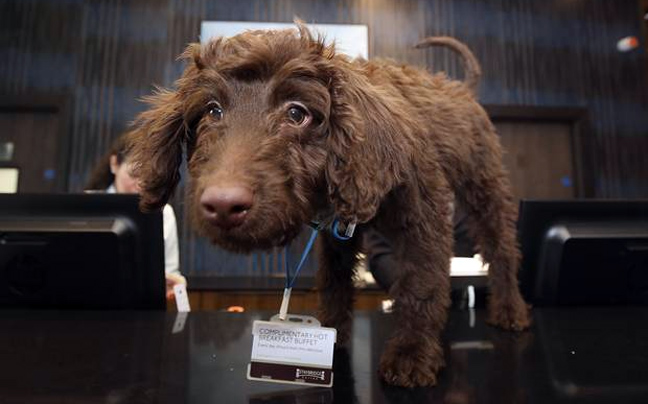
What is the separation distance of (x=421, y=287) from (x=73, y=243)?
962 mm

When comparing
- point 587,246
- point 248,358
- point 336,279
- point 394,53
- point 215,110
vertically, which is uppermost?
point 394,53

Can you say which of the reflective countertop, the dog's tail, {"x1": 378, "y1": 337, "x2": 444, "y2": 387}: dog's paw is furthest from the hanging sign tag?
the dog's tail

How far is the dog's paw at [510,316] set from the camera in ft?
4.42

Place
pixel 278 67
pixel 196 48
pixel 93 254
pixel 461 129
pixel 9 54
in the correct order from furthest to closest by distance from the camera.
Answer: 1. pixel 9 54
2. pixel 461 129
3. pixel 93 254
4. pixel 196 48
5. pixel 278 67

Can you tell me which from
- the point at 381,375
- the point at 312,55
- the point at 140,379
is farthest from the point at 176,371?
the point at 312,55

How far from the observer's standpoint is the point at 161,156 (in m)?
0.99

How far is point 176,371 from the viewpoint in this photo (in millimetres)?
942

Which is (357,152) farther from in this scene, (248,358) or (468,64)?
(468,64)

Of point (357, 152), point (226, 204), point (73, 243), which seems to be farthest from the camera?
point (73, 243)

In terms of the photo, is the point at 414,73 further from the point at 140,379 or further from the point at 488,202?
the point at 140,379

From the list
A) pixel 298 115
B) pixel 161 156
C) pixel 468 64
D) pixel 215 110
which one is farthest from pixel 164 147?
pixel 468 64

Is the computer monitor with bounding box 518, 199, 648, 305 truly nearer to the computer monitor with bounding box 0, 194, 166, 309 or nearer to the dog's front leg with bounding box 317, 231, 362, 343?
the dog's front leg with bounding box 317, 231, 362, 343

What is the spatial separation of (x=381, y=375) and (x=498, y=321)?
646 millimetres

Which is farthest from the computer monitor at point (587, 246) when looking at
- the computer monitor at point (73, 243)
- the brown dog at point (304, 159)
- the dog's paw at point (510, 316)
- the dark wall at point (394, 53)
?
the dark wall at point (394, 53)
